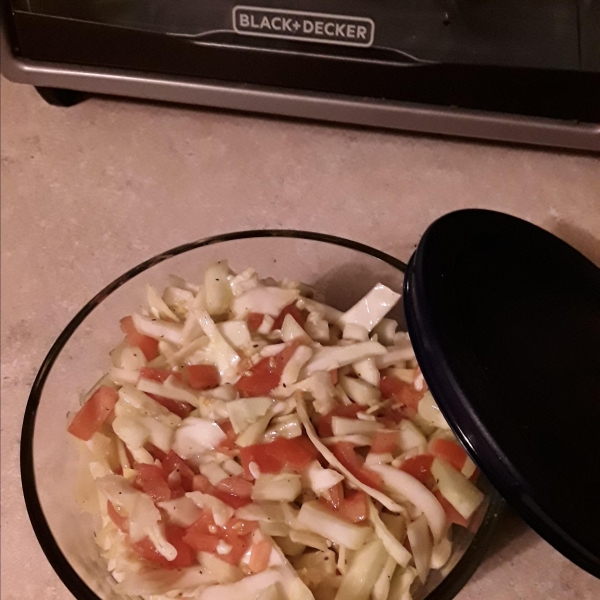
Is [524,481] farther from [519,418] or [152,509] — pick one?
[152,509]

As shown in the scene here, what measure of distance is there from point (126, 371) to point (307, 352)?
0.20 m

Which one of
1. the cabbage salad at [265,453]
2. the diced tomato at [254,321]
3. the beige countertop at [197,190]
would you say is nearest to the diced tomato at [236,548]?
the cabbage salad at [265,453]

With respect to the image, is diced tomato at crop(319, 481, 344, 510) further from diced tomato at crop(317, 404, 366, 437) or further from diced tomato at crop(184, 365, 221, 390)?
diced tomato at crop(184, 365, 221, 390)

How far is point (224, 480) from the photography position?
649 mm

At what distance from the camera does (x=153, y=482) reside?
2.13ft

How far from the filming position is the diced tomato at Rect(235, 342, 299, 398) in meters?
0.70

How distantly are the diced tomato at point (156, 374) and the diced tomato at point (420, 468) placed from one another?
0.26 meters

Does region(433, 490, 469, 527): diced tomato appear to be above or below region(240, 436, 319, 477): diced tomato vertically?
below

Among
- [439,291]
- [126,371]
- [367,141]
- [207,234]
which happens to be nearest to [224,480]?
[126,371]

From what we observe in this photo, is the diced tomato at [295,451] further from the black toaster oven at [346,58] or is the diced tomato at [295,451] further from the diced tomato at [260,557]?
the black toaster oven at [346,58]

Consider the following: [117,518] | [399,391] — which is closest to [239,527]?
[117,518]

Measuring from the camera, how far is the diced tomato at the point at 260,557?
0.60m

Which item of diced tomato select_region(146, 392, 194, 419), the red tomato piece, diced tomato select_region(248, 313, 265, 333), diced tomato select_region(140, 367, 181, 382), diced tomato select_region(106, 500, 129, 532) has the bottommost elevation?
diced tomato select_region(106, 500, 129, 532)

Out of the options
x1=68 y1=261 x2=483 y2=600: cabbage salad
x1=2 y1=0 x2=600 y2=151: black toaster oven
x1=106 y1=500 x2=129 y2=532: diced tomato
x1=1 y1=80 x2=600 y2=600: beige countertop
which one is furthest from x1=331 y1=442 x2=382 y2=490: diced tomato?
x1=2 y1=0 x2=600 y2=151: black toaster oven
